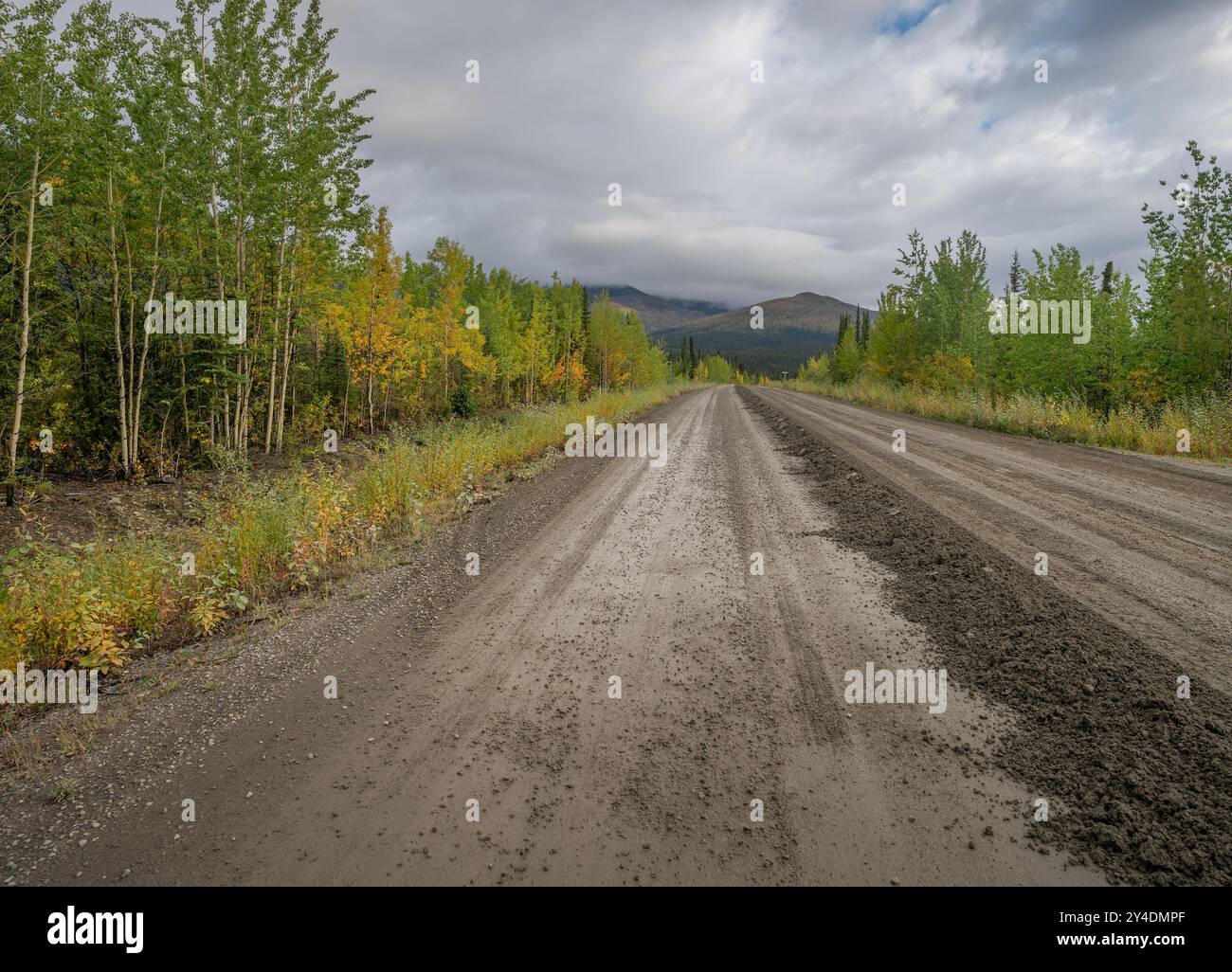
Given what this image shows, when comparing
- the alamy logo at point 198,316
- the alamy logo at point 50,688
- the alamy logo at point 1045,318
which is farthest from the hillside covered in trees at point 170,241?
the alamy logo at point 1045,318

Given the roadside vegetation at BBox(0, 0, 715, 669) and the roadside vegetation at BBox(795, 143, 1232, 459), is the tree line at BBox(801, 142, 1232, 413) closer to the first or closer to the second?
the roadside vegetation at BBox(795, 143, 1232, 459)

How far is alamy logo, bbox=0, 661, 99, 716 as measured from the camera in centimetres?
371

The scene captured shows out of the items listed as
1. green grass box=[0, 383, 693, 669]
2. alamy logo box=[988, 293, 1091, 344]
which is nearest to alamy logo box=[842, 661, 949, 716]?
green grass box=[0, 383, 693, 669]

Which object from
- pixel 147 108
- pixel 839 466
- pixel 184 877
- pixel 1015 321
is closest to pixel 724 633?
pixel 184 877

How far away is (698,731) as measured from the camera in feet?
10.5

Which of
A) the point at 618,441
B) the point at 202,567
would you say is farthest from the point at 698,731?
the point at 618,441

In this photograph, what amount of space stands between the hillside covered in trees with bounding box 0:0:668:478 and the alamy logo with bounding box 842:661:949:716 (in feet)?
38.2

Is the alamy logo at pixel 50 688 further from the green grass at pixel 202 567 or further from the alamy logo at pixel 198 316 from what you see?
the alamy logo at pixel 198 316

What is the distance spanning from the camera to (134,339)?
13289 mm

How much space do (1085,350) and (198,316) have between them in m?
28.1

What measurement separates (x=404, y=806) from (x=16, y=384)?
12.1 metres

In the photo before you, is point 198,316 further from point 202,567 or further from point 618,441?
point 202,567

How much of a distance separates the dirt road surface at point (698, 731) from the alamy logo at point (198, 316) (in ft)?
38.3
